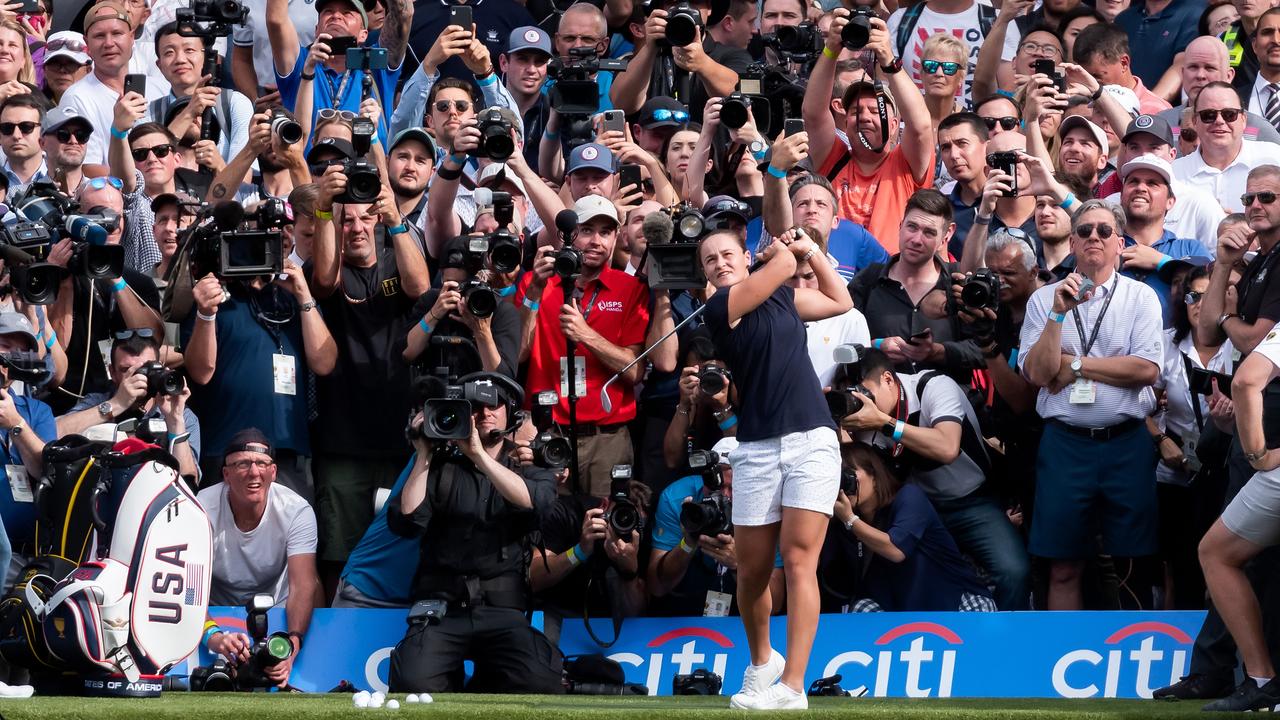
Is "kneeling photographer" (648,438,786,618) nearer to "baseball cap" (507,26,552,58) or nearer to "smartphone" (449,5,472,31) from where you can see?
"smartphone" (449,5,472,31)

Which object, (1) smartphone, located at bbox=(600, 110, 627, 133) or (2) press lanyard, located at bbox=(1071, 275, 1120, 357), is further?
(1) smartphone, located at bbox=(600, 110, 627, 133)

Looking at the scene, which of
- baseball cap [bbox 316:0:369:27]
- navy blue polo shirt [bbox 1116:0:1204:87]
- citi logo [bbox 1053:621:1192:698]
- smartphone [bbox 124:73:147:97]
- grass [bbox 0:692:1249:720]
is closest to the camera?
grass [bbox 0:692:1249:720]

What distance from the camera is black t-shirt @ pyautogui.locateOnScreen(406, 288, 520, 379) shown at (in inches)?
408

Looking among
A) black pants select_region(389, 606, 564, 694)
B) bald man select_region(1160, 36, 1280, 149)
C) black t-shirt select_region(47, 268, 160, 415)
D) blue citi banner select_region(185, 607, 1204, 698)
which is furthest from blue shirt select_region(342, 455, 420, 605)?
bald man select_region(1160, 36, 1280, 149)

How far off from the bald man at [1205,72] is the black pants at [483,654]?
5582 mm

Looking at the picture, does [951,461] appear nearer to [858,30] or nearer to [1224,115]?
[858,30]

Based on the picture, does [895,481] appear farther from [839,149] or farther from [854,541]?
[839,149]

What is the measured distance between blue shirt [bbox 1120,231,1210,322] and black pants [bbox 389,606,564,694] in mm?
3820

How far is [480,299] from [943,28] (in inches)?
191

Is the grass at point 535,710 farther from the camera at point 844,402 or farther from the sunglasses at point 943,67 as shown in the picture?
the sunglasses at point 943,67

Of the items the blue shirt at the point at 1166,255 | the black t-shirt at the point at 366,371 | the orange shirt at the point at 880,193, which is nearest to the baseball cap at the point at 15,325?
the black t-shirt at the point at 366,371

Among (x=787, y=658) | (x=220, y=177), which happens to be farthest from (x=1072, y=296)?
(x=220, y=177)

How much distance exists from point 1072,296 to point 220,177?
532cm

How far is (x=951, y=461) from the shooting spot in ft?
33.4
